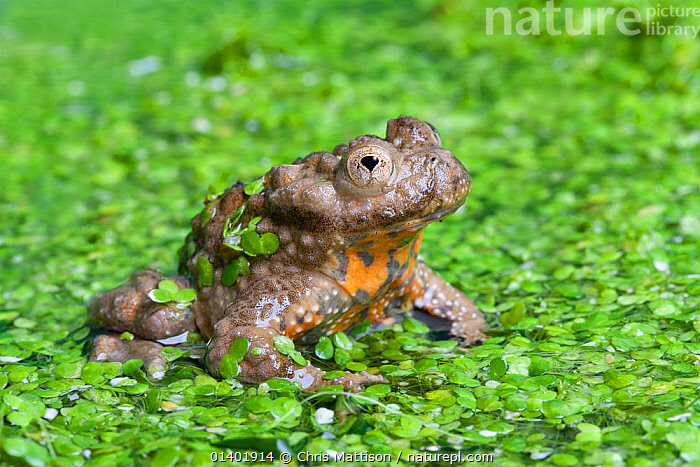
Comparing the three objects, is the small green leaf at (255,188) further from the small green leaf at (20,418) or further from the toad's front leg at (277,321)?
the small green leaf at (20,418)

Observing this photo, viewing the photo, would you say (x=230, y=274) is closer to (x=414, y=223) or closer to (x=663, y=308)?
(x=414, y=223)

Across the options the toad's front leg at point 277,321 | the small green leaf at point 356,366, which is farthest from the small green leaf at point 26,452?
the small green leaf at point 356,366

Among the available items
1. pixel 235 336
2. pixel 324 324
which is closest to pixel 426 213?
pixel 324 324

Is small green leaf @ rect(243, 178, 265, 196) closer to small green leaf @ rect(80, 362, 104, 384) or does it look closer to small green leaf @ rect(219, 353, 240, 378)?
small green leaf @ rect(219, 353, 240, 378)

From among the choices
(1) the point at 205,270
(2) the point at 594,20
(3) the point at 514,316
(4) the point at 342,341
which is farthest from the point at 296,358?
(2) the point at 594,20

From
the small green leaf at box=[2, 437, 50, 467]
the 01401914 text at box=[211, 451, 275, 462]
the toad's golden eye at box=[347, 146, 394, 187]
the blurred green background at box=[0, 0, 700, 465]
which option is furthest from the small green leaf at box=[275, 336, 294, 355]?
the blurred green background at box=[0, 0, 700, 465]

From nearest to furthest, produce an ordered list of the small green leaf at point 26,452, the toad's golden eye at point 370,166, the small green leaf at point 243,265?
the small green leaf at point 26,452, the toad's golden eye at point 370,166, the small green leaf at point 243,265

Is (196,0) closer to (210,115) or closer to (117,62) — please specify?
(117,62)
